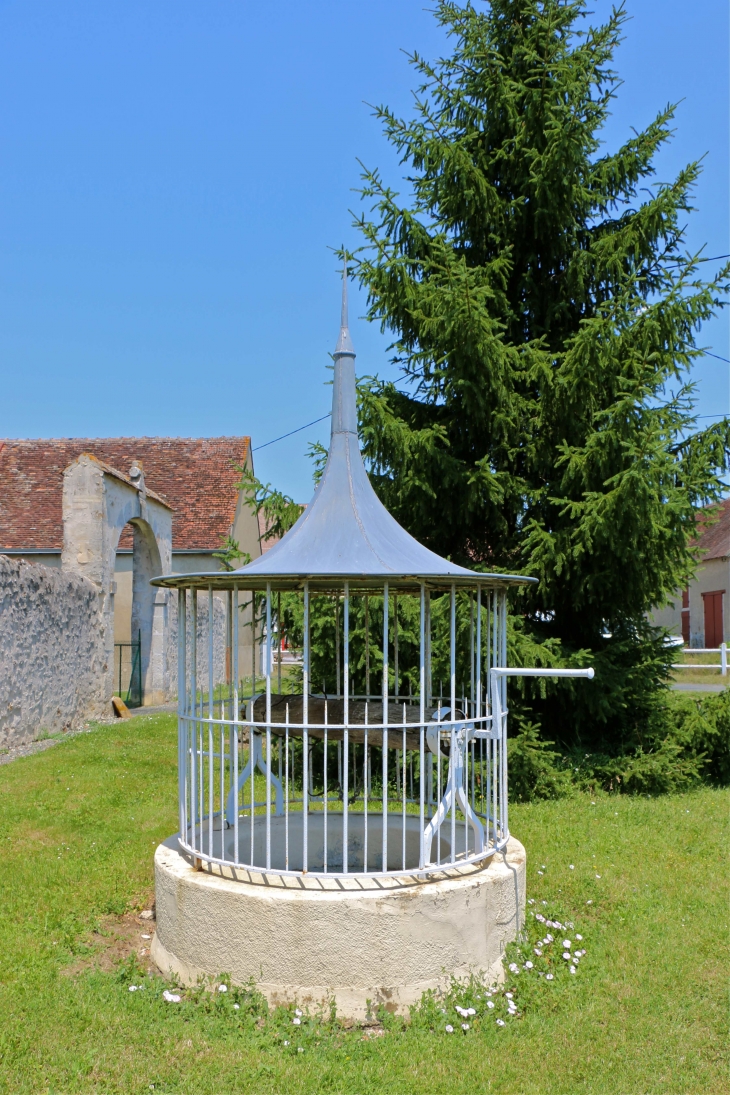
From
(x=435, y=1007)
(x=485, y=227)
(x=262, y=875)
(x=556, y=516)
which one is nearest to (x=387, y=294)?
(x=485, y=227)

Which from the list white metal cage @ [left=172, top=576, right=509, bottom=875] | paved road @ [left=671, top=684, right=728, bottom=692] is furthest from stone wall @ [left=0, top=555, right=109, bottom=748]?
paved road @ [left=671, top=684, right=728, bottom=692]

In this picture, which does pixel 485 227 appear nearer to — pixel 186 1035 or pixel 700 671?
pixel 186 1035

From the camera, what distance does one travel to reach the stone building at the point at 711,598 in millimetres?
27203

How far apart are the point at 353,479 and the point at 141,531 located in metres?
12.3

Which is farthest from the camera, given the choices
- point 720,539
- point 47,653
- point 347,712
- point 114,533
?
point 720,539

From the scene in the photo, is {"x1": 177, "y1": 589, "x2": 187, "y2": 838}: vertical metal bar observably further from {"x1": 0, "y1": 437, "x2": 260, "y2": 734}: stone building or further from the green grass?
{"x1": 0, "y1": 437, "x2": 260, "y2": 734}: stone building

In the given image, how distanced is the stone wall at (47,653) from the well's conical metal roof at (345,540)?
290 inches

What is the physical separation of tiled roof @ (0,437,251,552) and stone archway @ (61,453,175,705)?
2710 millimetres

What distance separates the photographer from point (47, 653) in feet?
41.5

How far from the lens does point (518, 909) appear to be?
16.4 feet

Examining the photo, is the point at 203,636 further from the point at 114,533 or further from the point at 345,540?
the point at 345,540

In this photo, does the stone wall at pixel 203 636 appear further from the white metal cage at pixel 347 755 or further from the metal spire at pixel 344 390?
the metal spire at pixel 344 390

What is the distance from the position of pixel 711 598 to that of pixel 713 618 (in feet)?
2.16

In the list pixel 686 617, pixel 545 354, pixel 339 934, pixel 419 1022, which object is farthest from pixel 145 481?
pixel 686 617
